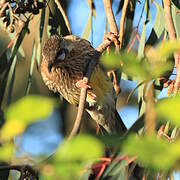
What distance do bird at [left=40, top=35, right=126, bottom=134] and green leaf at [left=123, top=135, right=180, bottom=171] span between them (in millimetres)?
1885

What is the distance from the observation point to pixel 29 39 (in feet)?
12.4

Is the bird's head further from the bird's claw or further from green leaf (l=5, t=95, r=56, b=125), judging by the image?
green leaf (l=5, t=95, r=56, b=125)

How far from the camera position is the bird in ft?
7.87

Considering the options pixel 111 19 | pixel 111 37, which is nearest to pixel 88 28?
pixel 111 19

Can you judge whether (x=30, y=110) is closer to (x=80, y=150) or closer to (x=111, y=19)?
(x=80, y=150)

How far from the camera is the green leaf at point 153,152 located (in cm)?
47

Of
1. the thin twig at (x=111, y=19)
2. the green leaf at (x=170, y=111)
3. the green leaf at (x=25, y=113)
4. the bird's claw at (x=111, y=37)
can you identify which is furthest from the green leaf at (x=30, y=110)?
the thin twig at (x=111, y=19)

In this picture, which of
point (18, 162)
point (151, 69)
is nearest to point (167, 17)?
point (18, 162)

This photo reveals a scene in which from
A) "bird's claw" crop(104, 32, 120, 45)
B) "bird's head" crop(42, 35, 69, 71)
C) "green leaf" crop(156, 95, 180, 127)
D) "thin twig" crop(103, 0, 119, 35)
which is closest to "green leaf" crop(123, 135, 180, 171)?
"green leaf" crop(156, 95, 180, 127)

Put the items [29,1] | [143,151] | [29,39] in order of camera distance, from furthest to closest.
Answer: [29,39] → [29,1] → [143,151]

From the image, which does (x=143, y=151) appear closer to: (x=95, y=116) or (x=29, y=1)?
(x=29, y=1)

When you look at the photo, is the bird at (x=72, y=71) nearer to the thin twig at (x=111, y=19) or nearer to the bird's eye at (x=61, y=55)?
the bird's eye at (x=61, y=55)

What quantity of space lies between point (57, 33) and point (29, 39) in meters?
1.27

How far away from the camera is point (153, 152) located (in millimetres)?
473
